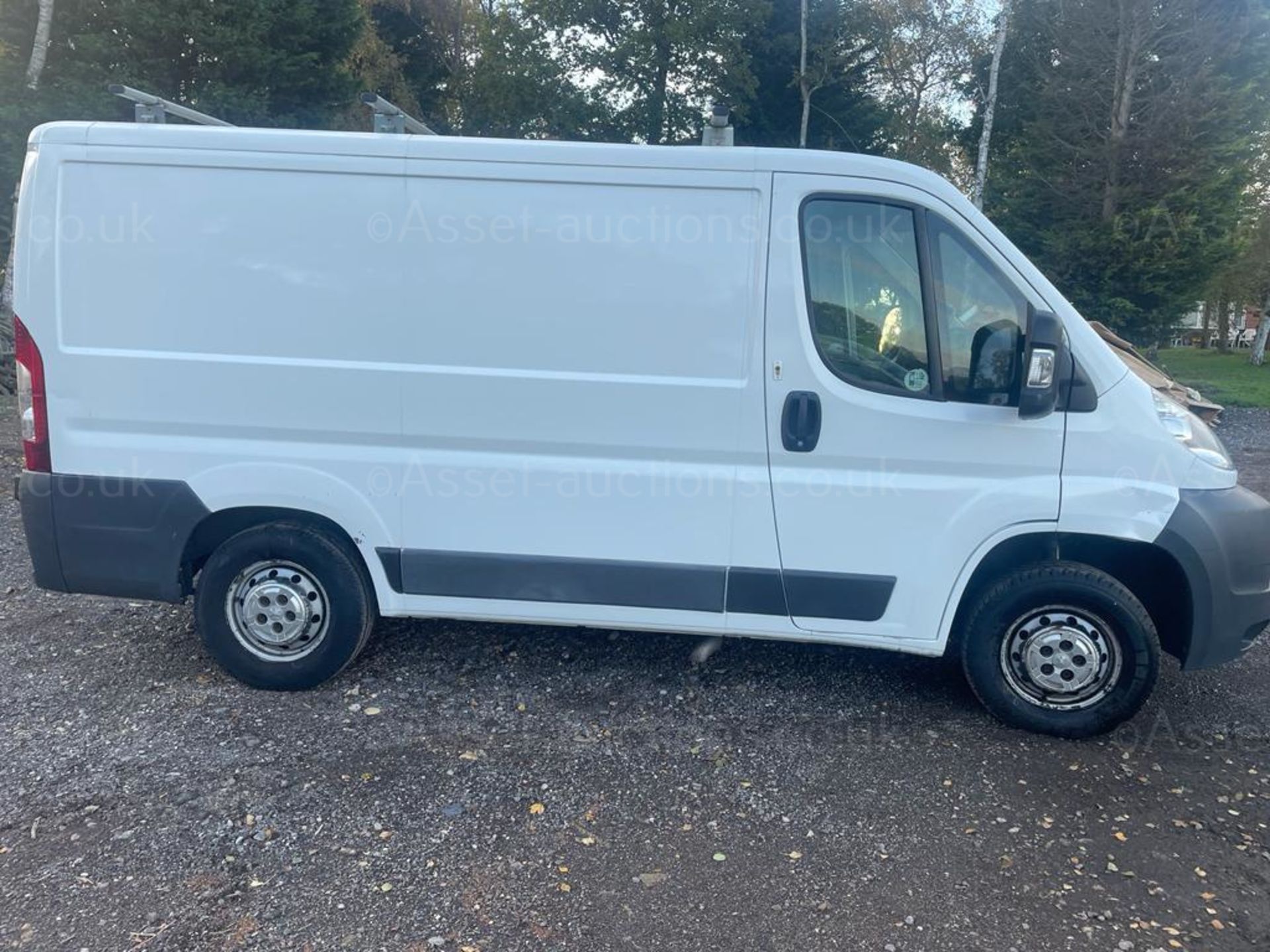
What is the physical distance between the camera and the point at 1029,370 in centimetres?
343

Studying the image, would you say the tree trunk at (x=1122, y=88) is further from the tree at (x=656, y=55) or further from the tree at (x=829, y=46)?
the tree at (x=656, y=55)

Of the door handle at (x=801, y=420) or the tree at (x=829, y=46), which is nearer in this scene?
the door handle at (x=801, y=420)

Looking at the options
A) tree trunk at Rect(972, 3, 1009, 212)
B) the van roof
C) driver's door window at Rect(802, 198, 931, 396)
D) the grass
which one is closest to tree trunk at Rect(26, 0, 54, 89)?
the van roof

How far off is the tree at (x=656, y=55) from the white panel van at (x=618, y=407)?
83.4 ft

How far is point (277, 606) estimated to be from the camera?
4062 millimetres

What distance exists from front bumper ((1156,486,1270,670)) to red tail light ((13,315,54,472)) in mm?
4555

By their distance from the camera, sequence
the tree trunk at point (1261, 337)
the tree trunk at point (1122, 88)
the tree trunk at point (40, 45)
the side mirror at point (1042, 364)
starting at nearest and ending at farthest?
the side mirror at point (1042, 364) → the tree trunk at point (40, 45) → the tree trunk at point (1122, 88) → the tree trunk at point (1261, 337)

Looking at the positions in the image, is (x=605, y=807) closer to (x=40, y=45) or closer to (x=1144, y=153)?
(x=40, y=45)

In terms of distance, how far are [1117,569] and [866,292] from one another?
5.40 ft

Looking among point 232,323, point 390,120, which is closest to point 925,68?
point 390,120

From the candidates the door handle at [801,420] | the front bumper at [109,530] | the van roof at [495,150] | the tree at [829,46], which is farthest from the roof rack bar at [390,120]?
the tree at [829,46]

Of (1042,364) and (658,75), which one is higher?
(658,75)

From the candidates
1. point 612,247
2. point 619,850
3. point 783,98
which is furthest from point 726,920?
point 783,98

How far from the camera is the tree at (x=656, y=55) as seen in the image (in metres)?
27.0
